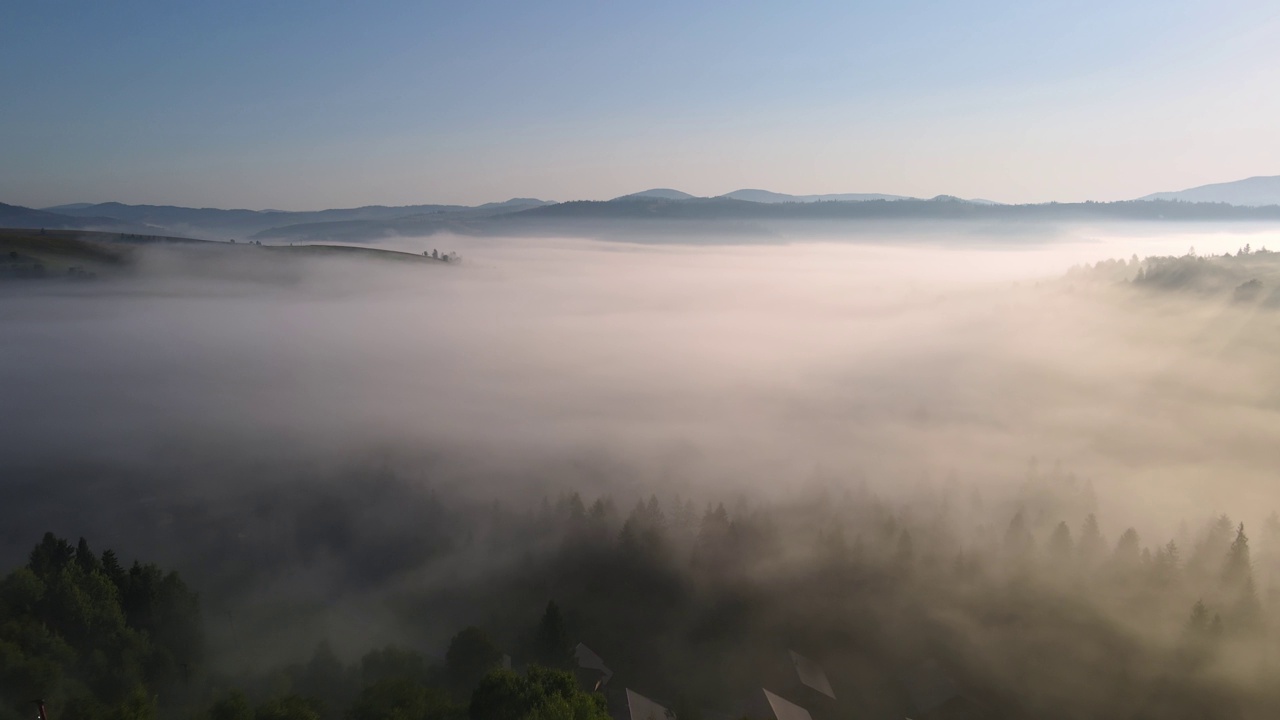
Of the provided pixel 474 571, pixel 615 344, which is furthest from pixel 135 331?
pixel 474 571

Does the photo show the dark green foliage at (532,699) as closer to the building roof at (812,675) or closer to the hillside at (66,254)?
the building roof at (812,675)

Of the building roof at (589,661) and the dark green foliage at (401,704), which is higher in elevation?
the dark green foliage at (401,704)

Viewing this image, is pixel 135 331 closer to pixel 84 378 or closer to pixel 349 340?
pixel 84 378

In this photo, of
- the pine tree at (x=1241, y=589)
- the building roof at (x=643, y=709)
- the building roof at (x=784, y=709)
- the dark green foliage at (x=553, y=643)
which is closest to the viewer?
the building roof at (x=643, y=709)

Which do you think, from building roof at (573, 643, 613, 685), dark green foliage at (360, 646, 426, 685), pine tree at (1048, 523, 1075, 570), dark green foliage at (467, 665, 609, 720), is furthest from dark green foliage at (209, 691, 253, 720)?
pine tree at (1048, 523, 1075, 570)

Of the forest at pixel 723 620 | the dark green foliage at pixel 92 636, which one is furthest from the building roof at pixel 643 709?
the dark green foliage at pixel 92 636

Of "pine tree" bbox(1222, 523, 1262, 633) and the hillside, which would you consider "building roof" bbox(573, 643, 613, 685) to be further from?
the hillside
